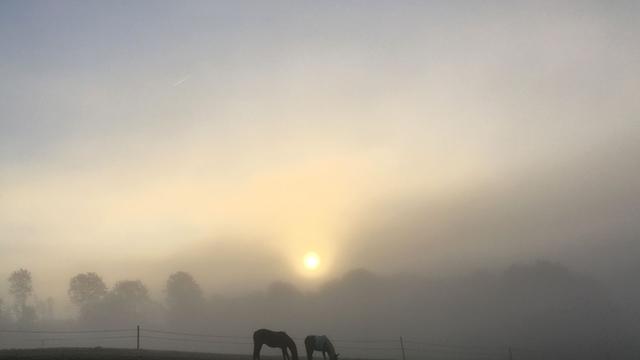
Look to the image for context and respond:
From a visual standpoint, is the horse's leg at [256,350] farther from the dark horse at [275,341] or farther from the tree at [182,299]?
the tree at [182,299]

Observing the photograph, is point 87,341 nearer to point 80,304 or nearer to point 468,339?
point 80,304

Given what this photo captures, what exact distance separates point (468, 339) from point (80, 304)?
135m

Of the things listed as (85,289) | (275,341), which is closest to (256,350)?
(275,341)

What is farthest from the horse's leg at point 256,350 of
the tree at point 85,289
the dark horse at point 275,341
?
the tree at point 85,289

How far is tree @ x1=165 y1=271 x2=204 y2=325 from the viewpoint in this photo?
459 feet

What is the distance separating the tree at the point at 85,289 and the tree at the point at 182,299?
18.9 m

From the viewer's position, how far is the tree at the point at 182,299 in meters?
140

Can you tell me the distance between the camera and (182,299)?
141 m

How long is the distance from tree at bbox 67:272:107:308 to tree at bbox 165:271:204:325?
18922 millimetres

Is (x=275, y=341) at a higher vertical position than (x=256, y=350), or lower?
higher

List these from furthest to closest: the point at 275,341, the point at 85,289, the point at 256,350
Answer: the point at 85,289 → the point at 275,341 → the point at 256,350

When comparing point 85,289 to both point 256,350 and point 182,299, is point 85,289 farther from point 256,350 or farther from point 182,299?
point 256,350

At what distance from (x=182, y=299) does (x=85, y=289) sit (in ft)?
87.6

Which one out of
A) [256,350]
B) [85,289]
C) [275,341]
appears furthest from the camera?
[85,289]
